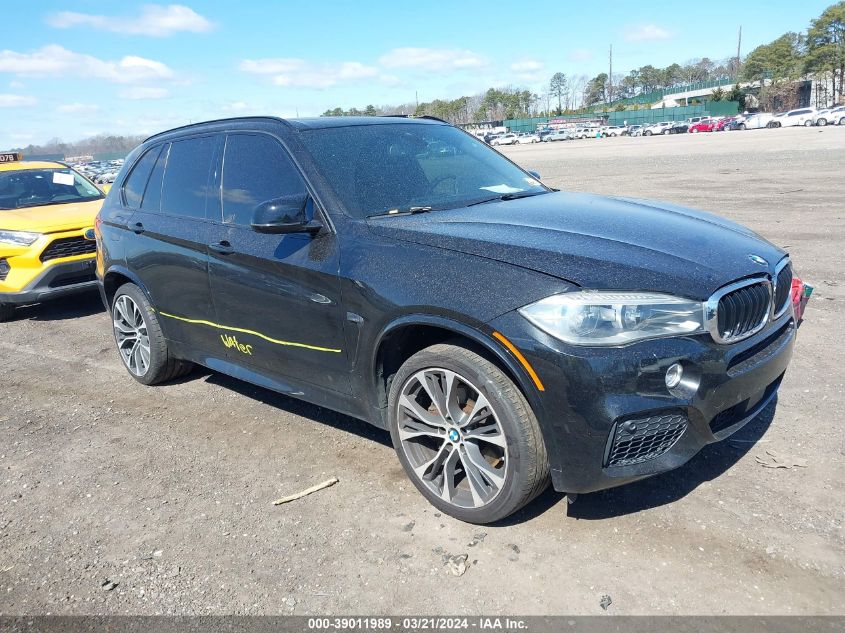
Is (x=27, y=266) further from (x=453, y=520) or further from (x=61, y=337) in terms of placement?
(x=453, y=520)

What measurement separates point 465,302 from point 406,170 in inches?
54.4

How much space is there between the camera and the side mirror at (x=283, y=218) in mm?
3423

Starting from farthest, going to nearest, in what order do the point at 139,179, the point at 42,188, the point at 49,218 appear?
the point at 42,188 < the point at 49,218 < the point at 139,179

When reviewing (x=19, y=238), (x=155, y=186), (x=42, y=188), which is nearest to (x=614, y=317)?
(x=155, y=186)

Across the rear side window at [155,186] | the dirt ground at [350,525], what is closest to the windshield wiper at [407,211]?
the dirt ground at [350,525]

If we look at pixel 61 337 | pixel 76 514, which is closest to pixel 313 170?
pixel 76 514

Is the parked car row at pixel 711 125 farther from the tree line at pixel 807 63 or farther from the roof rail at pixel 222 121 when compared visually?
the roof rail at pixel 222 121

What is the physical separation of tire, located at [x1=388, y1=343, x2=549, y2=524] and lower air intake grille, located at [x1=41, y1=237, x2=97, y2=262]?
5830mm

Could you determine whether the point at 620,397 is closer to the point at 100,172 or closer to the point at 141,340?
the point at 141,340

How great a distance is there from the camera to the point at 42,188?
889cm

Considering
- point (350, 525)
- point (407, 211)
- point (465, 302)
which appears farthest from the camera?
point (407, 211)

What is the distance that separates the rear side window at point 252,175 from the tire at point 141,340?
136cm

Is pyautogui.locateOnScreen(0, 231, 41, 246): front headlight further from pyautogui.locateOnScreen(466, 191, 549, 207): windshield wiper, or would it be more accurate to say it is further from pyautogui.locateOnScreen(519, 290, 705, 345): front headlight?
pyautogui.locateOnScreen(519, 290, 705, 345): front headlight

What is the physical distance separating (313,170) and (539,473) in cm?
200
